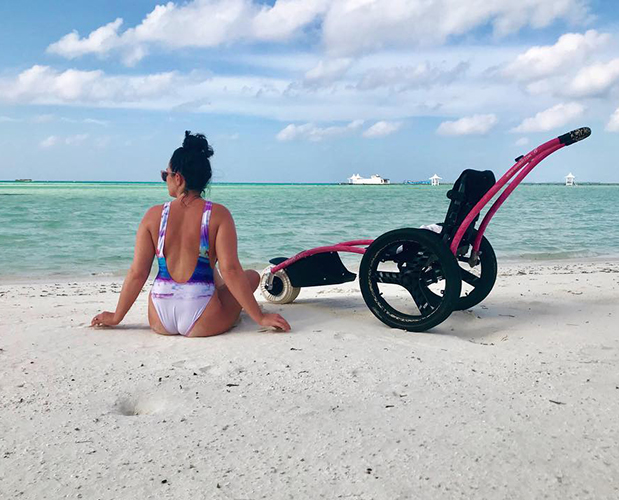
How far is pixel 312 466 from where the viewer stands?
212cm

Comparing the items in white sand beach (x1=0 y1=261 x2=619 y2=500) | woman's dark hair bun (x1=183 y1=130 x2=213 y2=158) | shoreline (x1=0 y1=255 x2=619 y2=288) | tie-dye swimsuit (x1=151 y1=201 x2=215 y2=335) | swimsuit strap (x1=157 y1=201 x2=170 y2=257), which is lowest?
shoreline (x1=0 y1=255 x2=619 y2=288)

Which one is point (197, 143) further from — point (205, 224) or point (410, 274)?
point (410, 274)

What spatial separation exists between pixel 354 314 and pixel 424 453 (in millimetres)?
2403

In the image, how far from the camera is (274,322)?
3893 millimetres

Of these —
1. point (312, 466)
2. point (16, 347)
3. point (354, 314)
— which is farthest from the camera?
point (354, 314)

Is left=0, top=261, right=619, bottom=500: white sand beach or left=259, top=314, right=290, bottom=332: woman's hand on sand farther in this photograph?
left=259, top=314, right=290, bottom=332: woman's hand on sand

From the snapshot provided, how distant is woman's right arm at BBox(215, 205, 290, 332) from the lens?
371cm

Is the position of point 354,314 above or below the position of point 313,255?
below

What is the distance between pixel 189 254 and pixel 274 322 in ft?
2.28

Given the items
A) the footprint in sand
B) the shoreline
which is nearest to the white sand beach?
the footprint in sand

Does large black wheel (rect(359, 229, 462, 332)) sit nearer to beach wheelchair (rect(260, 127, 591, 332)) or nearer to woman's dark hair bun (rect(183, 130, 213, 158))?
beach wheelchair (rect(260, 127, 591, 332))

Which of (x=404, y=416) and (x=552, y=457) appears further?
(x=404, y=416)

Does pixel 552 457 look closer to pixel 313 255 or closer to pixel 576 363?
pixel 576 363

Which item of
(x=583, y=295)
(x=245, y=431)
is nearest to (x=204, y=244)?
(x=245, y=431)
